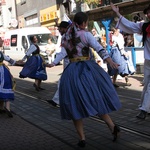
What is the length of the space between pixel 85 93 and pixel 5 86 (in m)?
3.10


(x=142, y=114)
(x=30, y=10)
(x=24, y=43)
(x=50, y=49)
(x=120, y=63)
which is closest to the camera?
(x=142, y=114)

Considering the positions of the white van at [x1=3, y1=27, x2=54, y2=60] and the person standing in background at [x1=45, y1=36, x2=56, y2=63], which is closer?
the person standing in background at [x1=45, y1=36, x2=56, y2=63]

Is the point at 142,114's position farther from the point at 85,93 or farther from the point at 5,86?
the point at 5,86

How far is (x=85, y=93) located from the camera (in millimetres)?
4656

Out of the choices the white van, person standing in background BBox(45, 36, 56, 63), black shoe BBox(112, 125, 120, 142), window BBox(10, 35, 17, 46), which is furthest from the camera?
window BBox(10, 35, 17, 46)

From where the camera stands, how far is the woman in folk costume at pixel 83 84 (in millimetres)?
4633

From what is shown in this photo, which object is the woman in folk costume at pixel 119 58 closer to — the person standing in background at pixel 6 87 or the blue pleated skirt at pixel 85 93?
the person standing in background at pixel 6 87

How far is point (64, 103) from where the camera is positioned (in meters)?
4.73

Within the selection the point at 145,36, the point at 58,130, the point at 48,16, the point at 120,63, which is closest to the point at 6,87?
the point at 58,130

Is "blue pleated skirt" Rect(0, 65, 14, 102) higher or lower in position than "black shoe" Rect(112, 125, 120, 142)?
higher

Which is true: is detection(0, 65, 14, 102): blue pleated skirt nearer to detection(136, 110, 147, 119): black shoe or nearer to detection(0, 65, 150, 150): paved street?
detection(0, 65, 150, 150): paved street

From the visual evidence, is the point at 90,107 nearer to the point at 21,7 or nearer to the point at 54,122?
the point at 54,122

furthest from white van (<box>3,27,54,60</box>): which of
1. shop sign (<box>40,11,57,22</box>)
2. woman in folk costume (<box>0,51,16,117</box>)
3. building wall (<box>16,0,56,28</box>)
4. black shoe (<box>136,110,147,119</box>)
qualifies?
black shoe (<box>136,110,147,119</box>)

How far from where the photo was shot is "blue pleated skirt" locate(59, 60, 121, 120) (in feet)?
15.2
